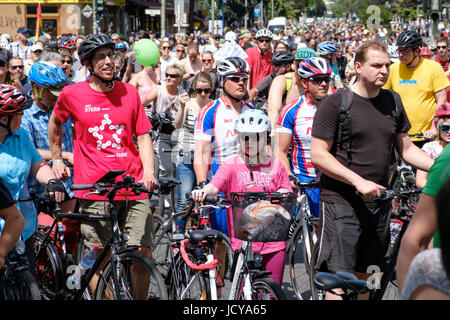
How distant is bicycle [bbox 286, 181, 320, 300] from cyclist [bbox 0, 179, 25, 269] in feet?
9.28

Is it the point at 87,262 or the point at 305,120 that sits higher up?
the point at 305,120

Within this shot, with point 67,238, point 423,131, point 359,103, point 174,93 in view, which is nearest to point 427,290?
point 359,103

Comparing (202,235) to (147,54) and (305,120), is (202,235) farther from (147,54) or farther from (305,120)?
(147,54)

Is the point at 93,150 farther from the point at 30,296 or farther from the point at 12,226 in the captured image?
the point at 12,226

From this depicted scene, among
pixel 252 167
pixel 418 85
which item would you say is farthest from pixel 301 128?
pixel 418 85

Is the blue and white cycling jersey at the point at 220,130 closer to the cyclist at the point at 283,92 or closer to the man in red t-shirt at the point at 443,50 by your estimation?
the cyclist at the point at 283,92

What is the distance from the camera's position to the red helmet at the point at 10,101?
496cm

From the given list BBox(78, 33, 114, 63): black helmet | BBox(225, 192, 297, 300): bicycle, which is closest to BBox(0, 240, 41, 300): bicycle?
BBox(225, 192, 297, 300): bicycle

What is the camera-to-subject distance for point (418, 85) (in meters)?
9.13

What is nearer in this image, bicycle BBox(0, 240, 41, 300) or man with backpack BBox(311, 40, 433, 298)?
bicycle BBox(0, 240, 41, 300)

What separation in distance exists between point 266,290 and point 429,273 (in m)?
2.26

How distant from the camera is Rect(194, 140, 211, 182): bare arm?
640cm

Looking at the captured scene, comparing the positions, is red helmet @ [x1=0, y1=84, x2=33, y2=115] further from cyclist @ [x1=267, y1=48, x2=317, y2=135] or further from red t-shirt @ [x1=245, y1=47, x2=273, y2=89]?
red t-shirt @ [x1=245, y1=47, x2=273, y2=89]

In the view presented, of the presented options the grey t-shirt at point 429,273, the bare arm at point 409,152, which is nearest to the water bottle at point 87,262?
the bare arm at point 409,152
